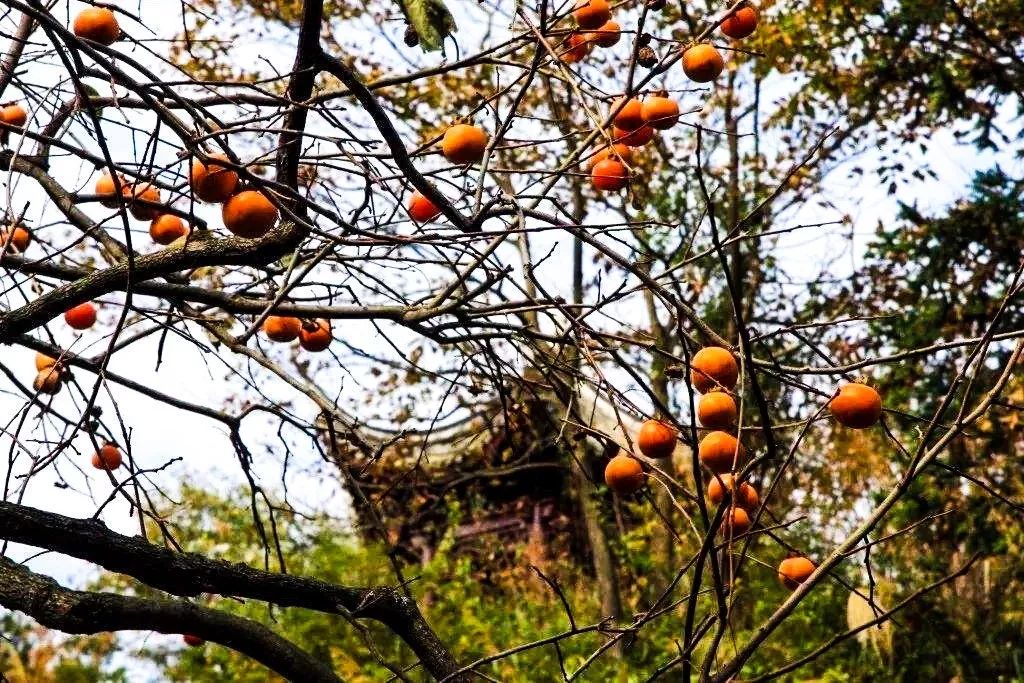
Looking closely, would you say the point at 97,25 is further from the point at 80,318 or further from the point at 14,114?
the point at 80,318

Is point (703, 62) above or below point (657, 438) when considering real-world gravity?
above

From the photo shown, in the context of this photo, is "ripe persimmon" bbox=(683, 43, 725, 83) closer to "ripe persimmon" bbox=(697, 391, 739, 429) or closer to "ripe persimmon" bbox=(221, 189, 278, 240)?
"ripe persimmon" bbox=(697, 391, 739, 429)

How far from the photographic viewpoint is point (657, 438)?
1939 millimetres

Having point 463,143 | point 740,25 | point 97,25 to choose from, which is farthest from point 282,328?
point 740,25

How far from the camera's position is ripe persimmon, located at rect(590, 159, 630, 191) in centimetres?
221

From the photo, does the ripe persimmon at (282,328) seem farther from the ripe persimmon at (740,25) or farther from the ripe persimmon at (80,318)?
the ripe persimmon at (740,25)

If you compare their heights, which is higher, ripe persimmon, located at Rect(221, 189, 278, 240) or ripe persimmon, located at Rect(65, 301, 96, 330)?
ripe persimmon, located at Rect(65, 301, 96, 330)

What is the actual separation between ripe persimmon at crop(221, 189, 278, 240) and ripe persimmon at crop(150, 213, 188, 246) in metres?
0.70

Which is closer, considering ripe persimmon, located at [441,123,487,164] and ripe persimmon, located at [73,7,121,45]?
ripe persimmon, located at [441,123,487,164]

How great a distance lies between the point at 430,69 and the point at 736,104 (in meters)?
6.91

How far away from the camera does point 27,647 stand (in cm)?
1163

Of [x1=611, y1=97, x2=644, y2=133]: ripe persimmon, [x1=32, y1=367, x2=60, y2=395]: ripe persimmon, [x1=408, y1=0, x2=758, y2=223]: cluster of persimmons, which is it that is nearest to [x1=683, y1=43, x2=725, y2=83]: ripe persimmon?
[x1=408, y1=0, x2=758, y2=223]: cluster of persimmons

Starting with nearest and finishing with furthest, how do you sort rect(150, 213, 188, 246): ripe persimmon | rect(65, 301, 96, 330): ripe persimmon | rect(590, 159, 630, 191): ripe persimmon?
rect(590, 159, 630, 191): ripe persimmon < rect(150, 213, 188, 246): ripe persimmon < rect(65, 301, 96, 330): ripe persimmon

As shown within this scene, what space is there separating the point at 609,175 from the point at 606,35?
334 mm
